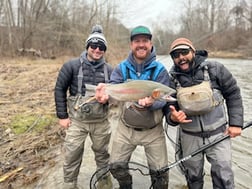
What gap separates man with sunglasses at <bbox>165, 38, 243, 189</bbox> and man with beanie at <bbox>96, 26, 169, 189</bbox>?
209mm

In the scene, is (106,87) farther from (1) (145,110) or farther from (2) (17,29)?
(2) (17,29)

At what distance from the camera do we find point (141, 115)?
3768mm

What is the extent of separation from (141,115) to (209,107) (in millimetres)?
805

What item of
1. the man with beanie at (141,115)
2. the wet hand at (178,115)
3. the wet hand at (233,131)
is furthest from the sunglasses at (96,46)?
the wet hand at (233,131)

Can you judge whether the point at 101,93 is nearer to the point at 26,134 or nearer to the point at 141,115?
the point at 141,115

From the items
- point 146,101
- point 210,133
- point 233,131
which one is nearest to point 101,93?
point 146,101

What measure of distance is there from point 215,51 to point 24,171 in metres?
43.8

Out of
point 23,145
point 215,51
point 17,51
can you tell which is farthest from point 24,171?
point 215,51

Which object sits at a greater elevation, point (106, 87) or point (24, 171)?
point (106, 87)

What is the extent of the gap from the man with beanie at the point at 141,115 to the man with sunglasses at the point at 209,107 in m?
0.21

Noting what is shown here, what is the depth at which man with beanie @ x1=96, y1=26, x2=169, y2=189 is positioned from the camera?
3727 millimetres

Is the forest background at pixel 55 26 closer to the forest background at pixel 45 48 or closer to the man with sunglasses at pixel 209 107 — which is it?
the forest background at pixel 45 48

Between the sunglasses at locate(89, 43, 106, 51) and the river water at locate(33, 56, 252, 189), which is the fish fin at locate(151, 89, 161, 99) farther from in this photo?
the river water at locate(33, 56, 252, 189)

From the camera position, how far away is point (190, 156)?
3.86 meters
